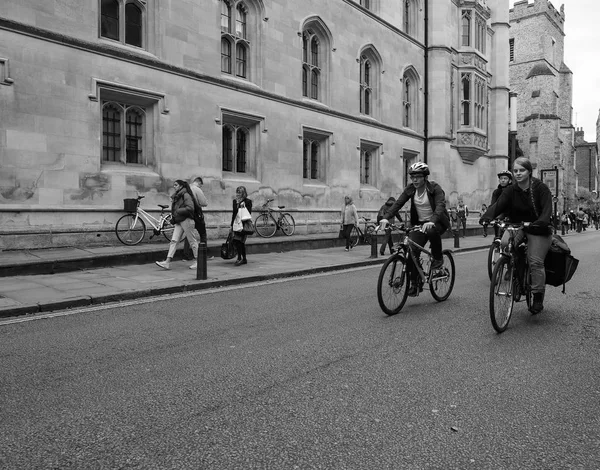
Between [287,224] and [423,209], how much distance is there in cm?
1056

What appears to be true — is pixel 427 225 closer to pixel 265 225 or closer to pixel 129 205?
pixel 129 205

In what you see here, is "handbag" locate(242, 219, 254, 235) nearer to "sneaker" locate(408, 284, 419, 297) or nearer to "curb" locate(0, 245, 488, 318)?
"curb" locate(0, 245, 488, 318)

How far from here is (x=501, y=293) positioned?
16.8 feet

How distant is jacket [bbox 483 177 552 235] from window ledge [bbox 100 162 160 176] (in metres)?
9.63

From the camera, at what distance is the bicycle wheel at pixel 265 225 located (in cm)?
1608

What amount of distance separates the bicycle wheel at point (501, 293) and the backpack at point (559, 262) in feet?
2.43

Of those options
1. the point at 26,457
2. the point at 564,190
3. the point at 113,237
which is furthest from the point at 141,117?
the point at 564,190

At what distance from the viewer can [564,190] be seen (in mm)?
65062

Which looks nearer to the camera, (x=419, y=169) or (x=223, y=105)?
(x=419, y=169)

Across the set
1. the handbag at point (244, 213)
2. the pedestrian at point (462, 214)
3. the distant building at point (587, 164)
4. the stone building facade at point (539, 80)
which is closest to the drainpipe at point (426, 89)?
the pedestrian at point (462, 214)

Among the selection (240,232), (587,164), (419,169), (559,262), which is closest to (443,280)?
(559,262)

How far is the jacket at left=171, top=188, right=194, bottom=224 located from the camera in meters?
9.77

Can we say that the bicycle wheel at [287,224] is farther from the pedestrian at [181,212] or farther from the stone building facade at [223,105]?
the pedestrian at [181,212]

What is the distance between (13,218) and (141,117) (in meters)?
4.39
